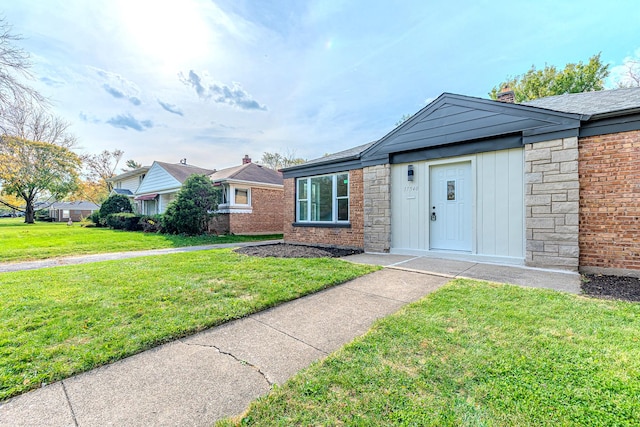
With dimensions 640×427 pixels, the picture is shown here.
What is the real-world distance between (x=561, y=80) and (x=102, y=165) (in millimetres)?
48990

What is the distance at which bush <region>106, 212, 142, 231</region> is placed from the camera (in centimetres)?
1677

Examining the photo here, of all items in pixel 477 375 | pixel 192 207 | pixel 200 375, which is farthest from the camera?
pixel 192 207

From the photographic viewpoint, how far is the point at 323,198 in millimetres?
9289

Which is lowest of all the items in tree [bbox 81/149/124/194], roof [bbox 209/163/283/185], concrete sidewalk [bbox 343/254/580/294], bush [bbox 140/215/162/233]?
concrete sidewalk [bbox 343/254/580/294]

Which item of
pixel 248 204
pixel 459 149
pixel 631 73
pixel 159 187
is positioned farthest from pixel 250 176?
pixel 631 73

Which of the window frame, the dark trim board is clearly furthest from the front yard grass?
the dark trim board

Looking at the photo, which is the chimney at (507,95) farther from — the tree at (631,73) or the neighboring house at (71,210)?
the neighboring house at (71,210)

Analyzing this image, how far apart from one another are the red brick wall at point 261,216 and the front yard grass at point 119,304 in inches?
338

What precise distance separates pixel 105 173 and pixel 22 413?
146 ft

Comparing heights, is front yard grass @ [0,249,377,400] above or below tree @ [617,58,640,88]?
below

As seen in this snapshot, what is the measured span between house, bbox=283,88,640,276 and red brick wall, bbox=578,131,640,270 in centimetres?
1

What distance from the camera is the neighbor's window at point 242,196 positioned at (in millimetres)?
14930

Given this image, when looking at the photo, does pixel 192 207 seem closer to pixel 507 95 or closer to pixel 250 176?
pixel 250 176

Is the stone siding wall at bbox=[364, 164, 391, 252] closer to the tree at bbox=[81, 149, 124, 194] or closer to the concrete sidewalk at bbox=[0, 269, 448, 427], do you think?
the concrete sidewalk at bbox=[0, 269, 448, 427]
